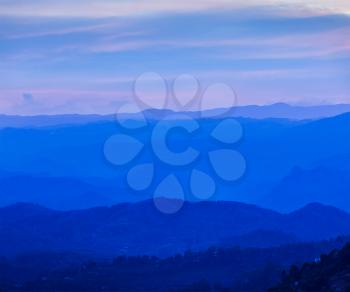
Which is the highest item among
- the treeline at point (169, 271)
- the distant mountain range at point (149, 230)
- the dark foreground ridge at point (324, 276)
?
the distant mountain range at point (149, 230)

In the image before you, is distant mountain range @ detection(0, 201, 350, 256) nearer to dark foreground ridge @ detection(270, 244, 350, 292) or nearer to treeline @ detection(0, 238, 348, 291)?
treeline @ detection(0, 238, 348, 291)

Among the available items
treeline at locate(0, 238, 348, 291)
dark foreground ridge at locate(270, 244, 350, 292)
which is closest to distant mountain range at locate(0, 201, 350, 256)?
treeline at locate(0, 238, 348, 291)

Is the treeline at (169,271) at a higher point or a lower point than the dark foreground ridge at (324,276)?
higher

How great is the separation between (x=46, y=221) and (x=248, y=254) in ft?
296

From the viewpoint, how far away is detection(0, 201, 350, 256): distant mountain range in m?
165

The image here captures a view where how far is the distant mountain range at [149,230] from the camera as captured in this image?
6491 inches

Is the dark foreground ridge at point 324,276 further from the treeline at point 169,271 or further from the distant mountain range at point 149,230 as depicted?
the distant mountain range at point 149,230

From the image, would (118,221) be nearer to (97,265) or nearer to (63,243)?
(63,243)

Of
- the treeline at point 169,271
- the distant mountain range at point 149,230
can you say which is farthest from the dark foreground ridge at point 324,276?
the distant mountain range at point 149,230

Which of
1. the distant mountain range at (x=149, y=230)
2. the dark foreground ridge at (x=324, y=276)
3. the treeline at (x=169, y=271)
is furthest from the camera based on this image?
the distant mountain range at (x=149, y=230)

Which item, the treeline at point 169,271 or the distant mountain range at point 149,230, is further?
the distant mountain range at point 149,230

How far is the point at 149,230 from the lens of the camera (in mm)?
185125

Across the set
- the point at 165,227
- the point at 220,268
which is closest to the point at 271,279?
the point at 220,268

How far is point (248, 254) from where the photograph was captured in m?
113
